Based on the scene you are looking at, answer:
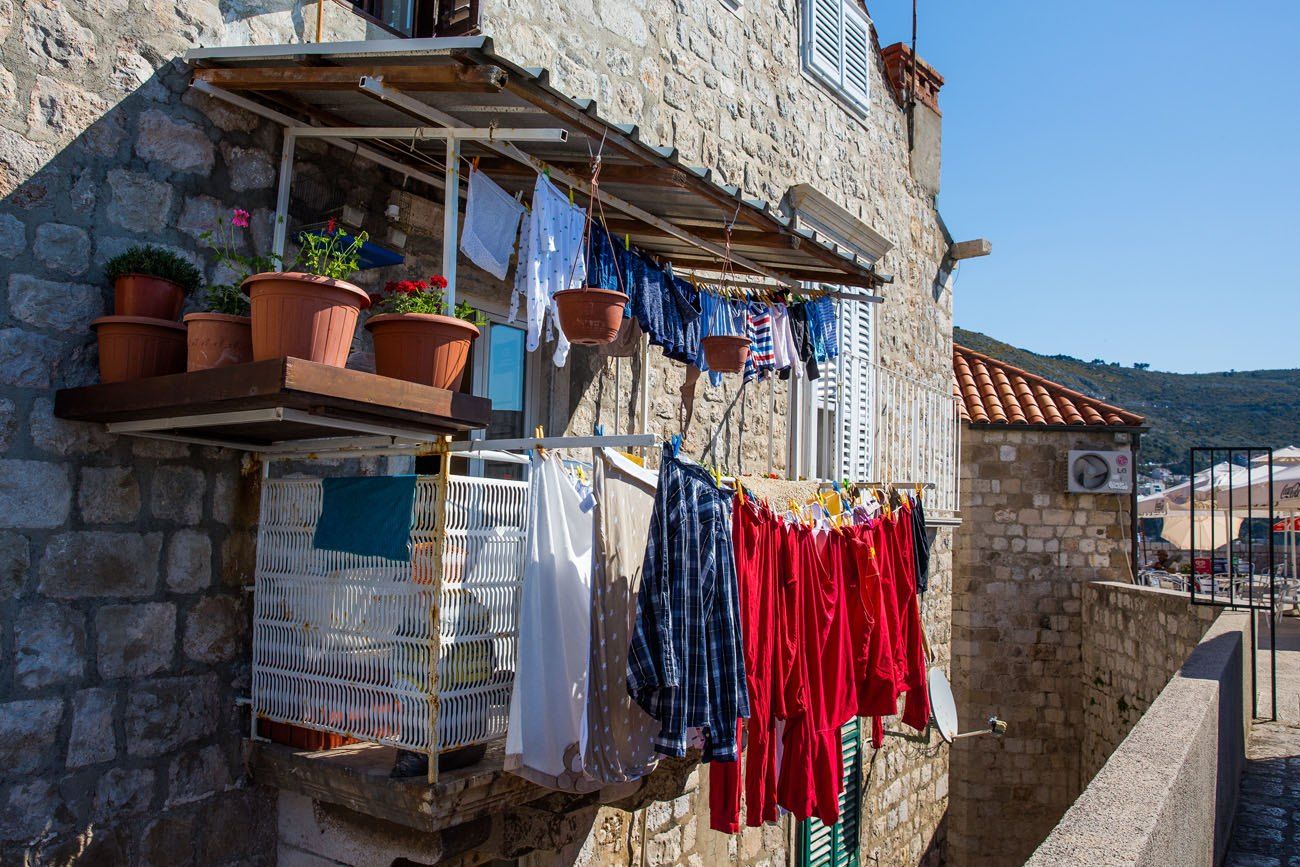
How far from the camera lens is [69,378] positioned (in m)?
3.69

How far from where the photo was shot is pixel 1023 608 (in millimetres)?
13266

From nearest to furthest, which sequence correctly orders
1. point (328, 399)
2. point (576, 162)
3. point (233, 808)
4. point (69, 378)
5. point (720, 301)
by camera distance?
point (328, 399)
point (69, 378)
point (233, 808)
point (576, 162)
point (720, 301)

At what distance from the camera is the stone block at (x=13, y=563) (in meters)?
3.47

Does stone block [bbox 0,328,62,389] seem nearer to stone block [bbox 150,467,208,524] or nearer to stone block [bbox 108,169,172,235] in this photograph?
stone block [bbox 108,169,172,235]

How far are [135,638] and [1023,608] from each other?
38.7ft

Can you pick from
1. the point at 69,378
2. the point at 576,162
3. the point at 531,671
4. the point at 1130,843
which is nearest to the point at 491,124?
the point at 576,162

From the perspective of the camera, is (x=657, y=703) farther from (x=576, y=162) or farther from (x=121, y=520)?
(x=576, y=162)

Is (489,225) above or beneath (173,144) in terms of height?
beneath

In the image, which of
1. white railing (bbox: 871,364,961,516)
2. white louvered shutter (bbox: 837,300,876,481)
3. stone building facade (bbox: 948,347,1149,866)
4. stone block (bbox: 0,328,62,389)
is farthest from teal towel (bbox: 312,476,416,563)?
stone building facade (bbox: 948,347,1149,866)

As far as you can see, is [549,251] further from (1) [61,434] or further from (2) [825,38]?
(2) [825,38]

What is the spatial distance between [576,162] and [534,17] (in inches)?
58.3

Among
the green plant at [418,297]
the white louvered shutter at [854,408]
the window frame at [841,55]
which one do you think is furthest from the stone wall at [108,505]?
the white louvered shutter at [854,408]

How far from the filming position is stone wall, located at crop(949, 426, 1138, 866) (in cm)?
1294

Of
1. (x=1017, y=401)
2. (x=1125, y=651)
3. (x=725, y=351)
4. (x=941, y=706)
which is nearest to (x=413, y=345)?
(x=725, y=351)
